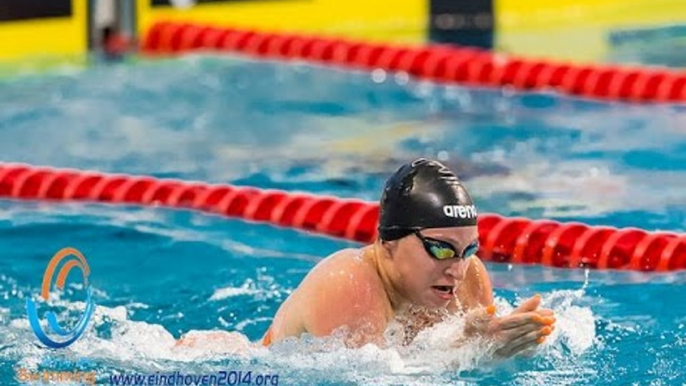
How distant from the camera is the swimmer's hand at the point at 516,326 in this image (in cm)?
369

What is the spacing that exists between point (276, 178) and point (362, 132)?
34.8 inches

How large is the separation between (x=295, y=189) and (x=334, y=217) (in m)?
0.65

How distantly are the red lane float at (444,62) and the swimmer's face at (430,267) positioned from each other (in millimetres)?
4182

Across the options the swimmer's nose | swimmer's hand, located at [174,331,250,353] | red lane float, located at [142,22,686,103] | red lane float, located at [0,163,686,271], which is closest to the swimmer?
the swimmer's nose

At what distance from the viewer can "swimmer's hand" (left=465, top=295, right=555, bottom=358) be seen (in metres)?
3.69

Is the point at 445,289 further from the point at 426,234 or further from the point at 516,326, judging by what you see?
the point at 516,326

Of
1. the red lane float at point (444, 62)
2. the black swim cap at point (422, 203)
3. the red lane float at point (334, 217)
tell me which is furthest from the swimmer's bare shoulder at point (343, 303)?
the red lane float at point (444, 62)

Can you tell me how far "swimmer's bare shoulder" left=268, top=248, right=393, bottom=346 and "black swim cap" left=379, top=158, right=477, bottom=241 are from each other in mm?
118

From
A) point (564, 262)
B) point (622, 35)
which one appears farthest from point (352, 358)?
point (622, 35)

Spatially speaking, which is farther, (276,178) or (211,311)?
(276,178)

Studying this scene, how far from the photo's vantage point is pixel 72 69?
873 centimetres

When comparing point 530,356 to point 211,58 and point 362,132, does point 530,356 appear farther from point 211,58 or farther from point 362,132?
point 211,58

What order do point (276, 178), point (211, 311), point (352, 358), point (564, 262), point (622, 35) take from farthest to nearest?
point (622, 35)
point (276, 178)
point (564, 262)
point (211, 311)
point (352, 358)

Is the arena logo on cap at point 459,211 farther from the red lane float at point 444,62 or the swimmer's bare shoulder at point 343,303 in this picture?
the red lane float at point 444,62
